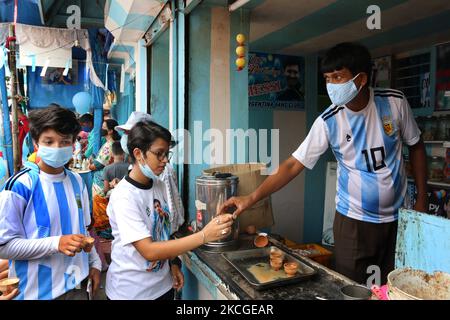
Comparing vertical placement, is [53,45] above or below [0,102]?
above

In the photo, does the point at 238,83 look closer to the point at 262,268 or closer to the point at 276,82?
the point at 262,268

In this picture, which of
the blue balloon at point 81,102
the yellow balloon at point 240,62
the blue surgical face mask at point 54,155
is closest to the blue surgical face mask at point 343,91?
the yellow balloon at point 240,62

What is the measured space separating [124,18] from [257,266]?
3187 mm

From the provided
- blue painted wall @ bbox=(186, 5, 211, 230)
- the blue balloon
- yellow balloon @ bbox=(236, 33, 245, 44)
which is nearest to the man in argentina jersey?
blue painted wall @ bbox=(186, 5, 211, 230)

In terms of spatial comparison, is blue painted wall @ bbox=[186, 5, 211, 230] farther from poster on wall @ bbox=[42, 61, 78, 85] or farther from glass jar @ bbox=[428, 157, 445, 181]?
poster on wall @ bbox=[42, 61, 78, 85]

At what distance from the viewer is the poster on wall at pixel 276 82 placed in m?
4.73

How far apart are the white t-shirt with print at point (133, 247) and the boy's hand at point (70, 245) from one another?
20 centimetres

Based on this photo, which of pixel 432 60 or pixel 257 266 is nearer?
pixel 257 266

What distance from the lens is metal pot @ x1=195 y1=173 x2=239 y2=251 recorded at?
2321mm

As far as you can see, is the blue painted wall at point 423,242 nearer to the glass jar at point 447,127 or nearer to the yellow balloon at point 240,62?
the yellow balloon at point 240,62

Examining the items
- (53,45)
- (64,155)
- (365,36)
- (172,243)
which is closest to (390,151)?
(172,243)

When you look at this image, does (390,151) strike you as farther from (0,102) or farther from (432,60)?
(0,102)
